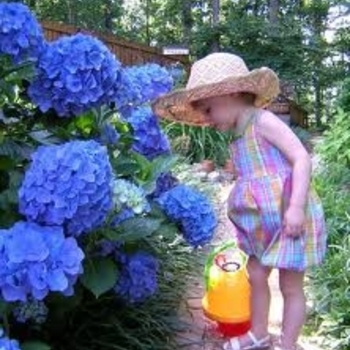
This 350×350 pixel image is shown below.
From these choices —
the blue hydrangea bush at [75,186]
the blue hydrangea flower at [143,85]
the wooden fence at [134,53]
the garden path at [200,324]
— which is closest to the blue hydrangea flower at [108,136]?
the blue hydrangea bush at [75,186]

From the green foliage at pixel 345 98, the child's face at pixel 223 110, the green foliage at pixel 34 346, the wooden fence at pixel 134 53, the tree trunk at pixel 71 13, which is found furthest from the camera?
the tree trunk at pixel 71 13

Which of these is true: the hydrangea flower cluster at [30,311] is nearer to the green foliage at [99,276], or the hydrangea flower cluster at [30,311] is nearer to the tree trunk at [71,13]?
the green foliage at [99,276]

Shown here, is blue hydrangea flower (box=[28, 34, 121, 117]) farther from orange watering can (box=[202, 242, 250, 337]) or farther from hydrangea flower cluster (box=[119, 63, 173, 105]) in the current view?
orange watering can (box=[202, 242, 250, 337])

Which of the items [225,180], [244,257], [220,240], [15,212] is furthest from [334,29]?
[15,212]

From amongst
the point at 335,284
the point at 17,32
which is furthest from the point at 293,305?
the point at 17,32

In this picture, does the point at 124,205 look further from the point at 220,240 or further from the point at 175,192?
the point at 220,240

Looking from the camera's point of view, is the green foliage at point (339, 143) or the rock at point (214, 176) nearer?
the green foliage at point (339, 143)

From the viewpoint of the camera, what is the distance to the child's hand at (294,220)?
2240 mm

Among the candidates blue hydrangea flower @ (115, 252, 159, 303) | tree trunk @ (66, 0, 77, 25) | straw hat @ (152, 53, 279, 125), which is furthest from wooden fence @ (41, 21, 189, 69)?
blue hydrangea flower @ (115, 252, 159, 303)

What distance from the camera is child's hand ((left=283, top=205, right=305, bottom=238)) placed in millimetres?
2240

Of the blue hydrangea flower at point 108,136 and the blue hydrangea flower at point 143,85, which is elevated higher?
the blue hydrangea flower at point 143,85

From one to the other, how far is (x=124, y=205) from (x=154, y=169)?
1.37ft

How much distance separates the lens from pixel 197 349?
2.62 metres

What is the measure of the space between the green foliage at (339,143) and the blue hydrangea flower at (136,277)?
12.0ft
